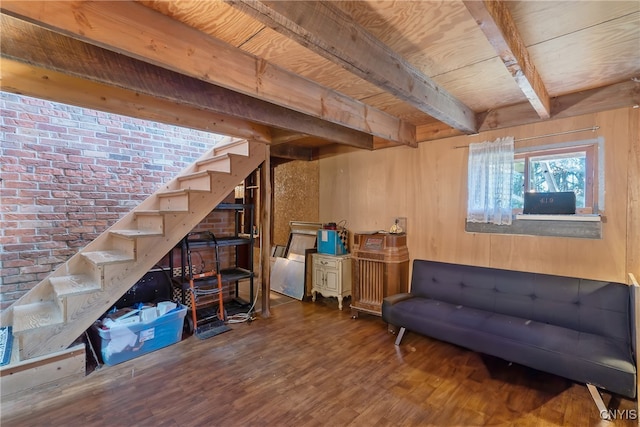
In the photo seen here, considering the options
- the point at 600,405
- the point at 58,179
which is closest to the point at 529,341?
the point at 600,405

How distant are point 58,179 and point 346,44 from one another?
9.25 ft

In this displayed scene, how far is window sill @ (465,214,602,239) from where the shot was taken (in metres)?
2.29

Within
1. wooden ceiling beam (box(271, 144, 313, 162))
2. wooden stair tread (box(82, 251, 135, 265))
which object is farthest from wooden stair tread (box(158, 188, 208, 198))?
wooden ceiling beam (box(271, 144, 313, 162))

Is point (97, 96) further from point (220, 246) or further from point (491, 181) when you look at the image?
point (491, 181)

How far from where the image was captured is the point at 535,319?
2385mm

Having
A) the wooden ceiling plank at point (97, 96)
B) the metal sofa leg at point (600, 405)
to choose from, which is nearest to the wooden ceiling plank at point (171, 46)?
the wooden ceiling plank at point (97, 96)

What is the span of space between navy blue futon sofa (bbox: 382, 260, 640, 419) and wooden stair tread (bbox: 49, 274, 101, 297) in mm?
2636

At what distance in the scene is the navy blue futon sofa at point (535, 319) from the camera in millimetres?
1784

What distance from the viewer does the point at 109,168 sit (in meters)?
2.84

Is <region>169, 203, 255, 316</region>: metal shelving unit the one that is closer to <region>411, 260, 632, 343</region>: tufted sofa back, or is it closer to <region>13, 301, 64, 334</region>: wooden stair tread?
<region>13, 301, 64, 334</region>: wooden stair tread

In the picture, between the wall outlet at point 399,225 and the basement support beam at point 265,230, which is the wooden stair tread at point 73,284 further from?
Answer: the wall outlet at point 399,225

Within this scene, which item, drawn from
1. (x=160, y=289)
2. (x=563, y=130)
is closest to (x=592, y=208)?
(x=563, y=130)

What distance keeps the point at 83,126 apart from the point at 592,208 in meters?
4.64

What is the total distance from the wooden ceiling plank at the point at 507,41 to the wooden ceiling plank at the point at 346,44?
54cm
